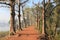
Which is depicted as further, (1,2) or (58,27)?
(58,27)

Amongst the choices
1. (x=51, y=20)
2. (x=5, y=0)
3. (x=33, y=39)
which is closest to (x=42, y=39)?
(x=33, y=39)

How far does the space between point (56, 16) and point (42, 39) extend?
2366 centimetres

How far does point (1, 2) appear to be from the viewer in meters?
24.1

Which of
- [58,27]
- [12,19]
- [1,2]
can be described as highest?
[1,2]

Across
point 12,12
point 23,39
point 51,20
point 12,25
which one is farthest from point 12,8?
point 51,20

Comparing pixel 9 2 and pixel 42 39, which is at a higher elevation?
pixel 9 2

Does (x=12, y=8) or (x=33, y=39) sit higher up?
(x=12, y=8)

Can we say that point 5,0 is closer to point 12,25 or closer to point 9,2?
point 9,2

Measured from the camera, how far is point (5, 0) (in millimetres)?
25203

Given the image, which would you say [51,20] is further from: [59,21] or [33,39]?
[33,39]

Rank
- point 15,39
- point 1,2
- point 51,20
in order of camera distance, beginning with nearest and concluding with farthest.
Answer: point 15,39, point 1,2, point 51,20

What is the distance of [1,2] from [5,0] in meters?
1.20

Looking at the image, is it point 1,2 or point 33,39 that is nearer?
point 33,39

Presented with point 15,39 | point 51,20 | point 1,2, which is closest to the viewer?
point 15,39
